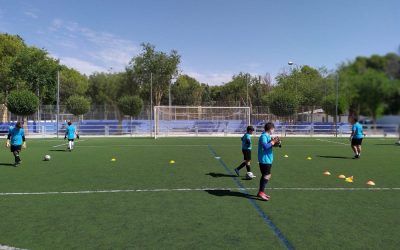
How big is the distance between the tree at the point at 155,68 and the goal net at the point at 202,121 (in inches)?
311

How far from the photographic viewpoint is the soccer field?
5.27 metres

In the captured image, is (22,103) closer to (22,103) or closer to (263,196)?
(22,103)

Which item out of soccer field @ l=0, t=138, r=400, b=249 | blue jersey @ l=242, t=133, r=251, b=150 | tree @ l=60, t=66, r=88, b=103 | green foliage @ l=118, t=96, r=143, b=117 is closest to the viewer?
soccer field @ l=0, t=138, r=400, b=249

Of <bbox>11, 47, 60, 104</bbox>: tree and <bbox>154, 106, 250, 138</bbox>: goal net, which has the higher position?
<bbox>11, 47, 60, 104</bbox>: tree

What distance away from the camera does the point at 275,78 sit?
52.4 metres

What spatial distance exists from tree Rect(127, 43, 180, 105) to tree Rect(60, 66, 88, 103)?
20.7 m

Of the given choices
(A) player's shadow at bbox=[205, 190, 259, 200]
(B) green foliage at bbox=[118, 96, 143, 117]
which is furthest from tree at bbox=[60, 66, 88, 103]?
(A) player's shadow at bbox=[205, 190, 259, 200]

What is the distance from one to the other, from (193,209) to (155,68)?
3437 cm

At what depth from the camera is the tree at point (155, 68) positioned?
3972cm

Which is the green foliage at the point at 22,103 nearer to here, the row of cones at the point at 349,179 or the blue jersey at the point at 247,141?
the blue jersey at the point at 247,141

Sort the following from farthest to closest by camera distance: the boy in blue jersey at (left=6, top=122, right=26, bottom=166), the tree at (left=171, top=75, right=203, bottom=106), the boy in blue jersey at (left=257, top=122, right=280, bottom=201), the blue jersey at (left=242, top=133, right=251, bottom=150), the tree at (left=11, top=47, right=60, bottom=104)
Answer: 1. the tree at (left=171, top=75, right=203, bottom=106)
2. the tree at (left=11, top=47, right=60, bottom=104)
3. the boy in blue jersey at (left=6, top=122, right=26, bottom=166)
4. the blue jersey at (left=242, top=133, right=251, bottom=150)
5. the boy in blue jersey at (left=257, top=122, right=280, bottom=201)

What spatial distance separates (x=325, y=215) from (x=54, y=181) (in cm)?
693

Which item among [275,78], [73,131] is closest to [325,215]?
[73,131]

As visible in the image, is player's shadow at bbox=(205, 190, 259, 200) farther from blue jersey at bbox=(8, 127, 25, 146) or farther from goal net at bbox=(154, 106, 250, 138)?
goal net at bbox=(154, 106, 250, 138)
